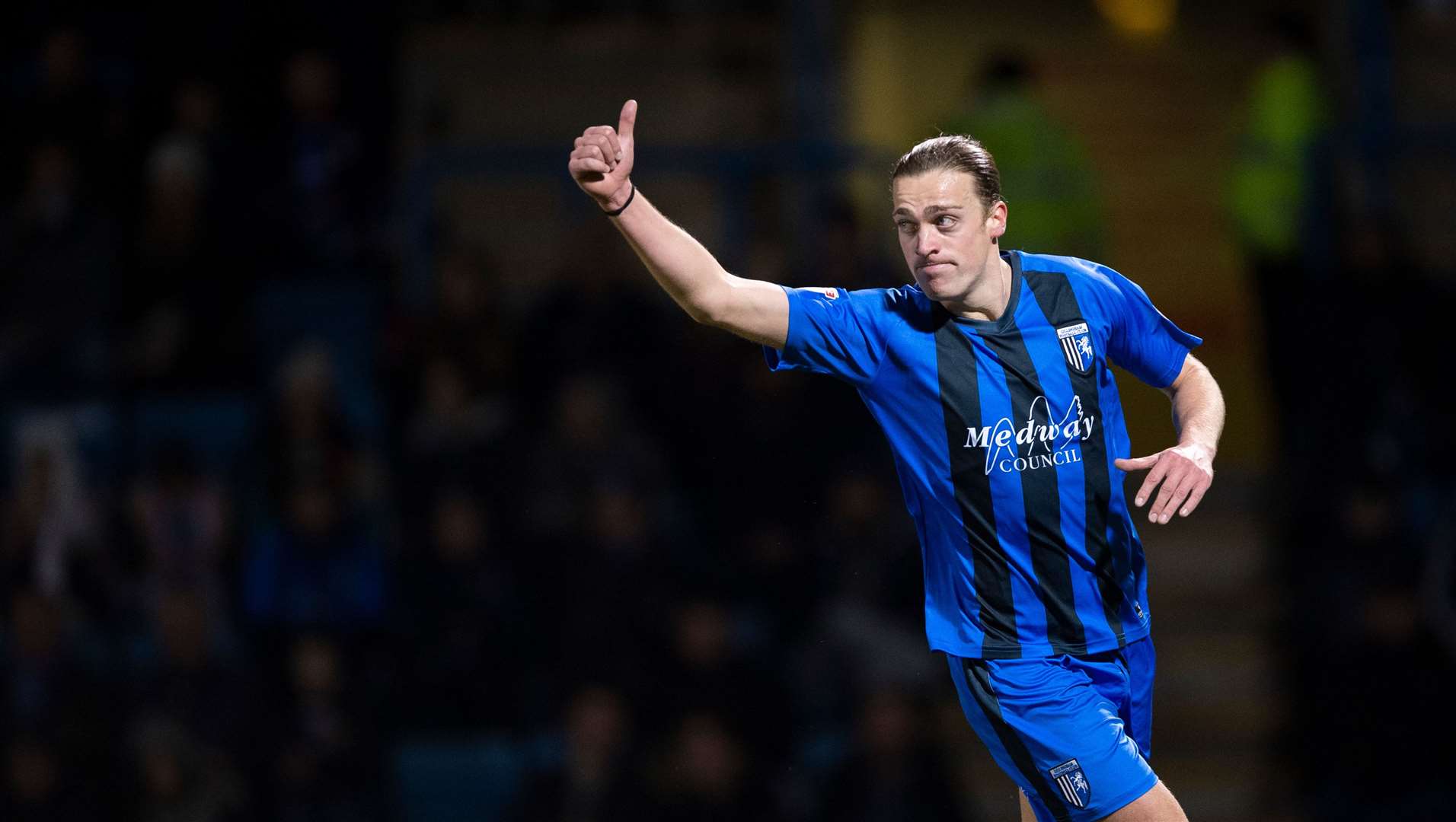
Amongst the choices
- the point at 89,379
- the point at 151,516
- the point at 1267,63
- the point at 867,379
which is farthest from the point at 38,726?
the point at 1267,63

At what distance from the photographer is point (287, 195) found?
9.15 meters

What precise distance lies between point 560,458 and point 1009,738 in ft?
15.1

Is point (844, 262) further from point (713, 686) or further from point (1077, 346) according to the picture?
point (1077, 346)

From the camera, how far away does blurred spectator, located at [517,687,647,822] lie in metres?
7.88

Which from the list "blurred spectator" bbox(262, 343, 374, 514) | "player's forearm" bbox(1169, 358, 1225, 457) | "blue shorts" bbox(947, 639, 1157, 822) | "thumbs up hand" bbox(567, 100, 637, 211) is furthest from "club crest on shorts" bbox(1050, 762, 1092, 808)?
"blurred spectator" bbox(262, 343, 374, 514)

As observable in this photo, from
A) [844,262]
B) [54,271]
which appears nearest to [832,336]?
[844,262]

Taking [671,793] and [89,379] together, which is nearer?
[671,793]

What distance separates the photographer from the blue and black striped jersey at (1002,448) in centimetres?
408

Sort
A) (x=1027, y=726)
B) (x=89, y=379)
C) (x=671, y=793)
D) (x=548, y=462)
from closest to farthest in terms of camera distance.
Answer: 1. (x=1027, y=726)
2. (x=671, y=793)
3. (x=548, y=462)
4. (x=89, y=379)

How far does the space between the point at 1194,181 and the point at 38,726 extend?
6.85 m

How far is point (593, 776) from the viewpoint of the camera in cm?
793

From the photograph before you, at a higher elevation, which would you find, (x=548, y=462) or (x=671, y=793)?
(x=548, y=462)

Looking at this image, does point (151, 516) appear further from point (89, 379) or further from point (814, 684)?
point (814, 684)

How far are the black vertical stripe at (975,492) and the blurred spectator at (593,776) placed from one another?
160 inches
